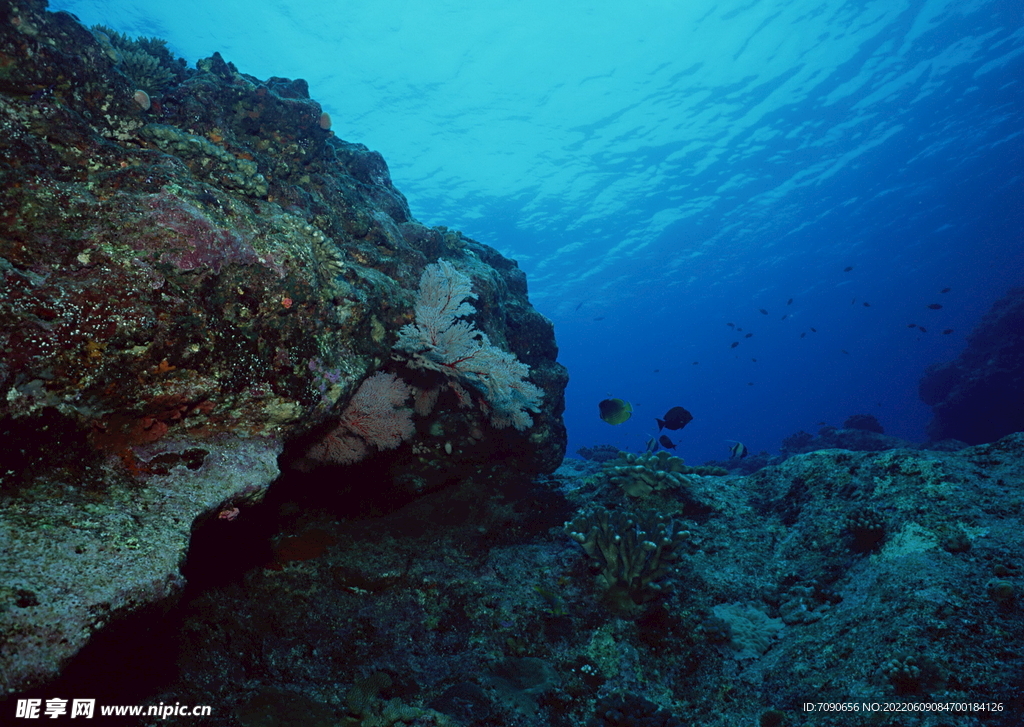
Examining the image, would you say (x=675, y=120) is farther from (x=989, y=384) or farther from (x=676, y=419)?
(x=676, y=419)

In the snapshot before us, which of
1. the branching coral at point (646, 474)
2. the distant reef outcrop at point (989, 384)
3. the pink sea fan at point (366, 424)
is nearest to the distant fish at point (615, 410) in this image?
the branching coral at point (646, 474)

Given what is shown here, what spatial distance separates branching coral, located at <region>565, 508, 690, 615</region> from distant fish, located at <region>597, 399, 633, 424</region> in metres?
2.78

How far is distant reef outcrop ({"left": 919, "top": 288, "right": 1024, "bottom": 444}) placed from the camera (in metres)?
17.3

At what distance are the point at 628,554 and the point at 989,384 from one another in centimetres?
2398

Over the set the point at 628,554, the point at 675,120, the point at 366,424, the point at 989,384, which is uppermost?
the point at 675,120

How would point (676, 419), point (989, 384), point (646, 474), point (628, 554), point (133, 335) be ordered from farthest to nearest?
point (989, 384) < point (676, 419) < point (646, 474) < point (628, 554) < point (133, 335)

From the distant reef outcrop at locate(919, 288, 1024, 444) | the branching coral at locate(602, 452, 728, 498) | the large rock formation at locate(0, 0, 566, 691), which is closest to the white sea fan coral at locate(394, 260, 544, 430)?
the large rock formation at locate(0, 0, 566, 691)

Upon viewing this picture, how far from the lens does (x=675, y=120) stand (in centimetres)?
2658

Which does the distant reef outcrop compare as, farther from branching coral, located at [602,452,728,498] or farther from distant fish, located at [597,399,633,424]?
branching coral, located at [602,452,728,498]

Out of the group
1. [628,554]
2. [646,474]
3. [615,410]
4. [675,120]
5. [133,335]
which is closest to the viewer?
[133,335]

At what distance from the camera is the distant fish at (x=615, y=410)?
732cm

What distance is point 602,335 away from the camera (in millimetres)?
69312

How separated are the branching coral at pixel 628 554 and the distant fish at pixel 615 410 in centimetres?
278

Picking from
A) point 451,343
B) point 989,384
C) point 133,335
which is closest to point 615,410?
point 451,343
